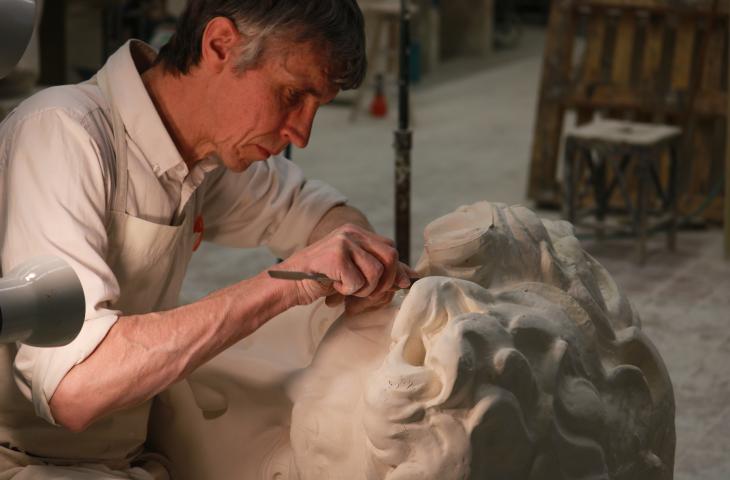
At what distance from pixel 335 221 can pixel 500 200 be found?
3878 millimetres

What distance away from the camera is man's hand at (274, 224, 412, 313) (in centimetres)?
208

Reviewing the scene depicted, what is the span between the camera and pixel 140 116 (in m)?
2.25

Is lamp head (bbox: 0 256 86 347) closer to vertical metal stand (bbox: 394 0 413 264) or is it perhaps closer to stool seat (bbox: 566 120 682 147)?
vertical metal stand (bbox: 394 0 413 264)

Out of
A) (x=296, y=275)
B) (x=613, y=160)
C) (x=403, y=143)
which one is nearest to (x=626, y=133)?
(x=613, y=160)

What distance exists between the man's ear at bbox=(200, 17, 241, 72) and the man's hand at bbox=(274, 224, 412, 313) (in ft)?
1.23

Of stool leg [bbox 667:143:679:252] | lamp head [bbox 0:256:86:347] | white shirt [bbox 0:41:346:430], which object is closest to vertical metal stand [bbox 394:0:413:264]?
stool leg [bbox 667:143:679:252]

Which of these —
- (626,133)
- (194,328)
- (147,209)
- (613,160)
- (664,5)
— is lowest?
(613,160)

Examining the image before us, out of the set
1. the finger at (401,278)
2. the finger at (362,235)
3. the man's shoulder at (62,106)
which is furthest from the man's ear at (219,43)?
the finger at (401,278)

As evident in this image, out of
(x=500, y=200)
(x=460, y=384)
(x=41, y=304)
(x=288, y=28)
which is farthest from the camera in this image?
(x=500, y=200)

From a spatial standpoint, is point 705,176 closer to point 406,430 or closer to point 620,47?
point 620,47

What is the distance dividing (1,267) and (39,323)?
91 cm

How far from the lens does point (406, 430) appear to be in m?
1.90

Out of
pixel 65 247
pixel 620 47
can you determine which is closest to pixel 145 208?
pixel 65 247

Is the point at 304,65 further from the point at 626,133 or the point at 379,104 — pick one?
the point at 379,104
